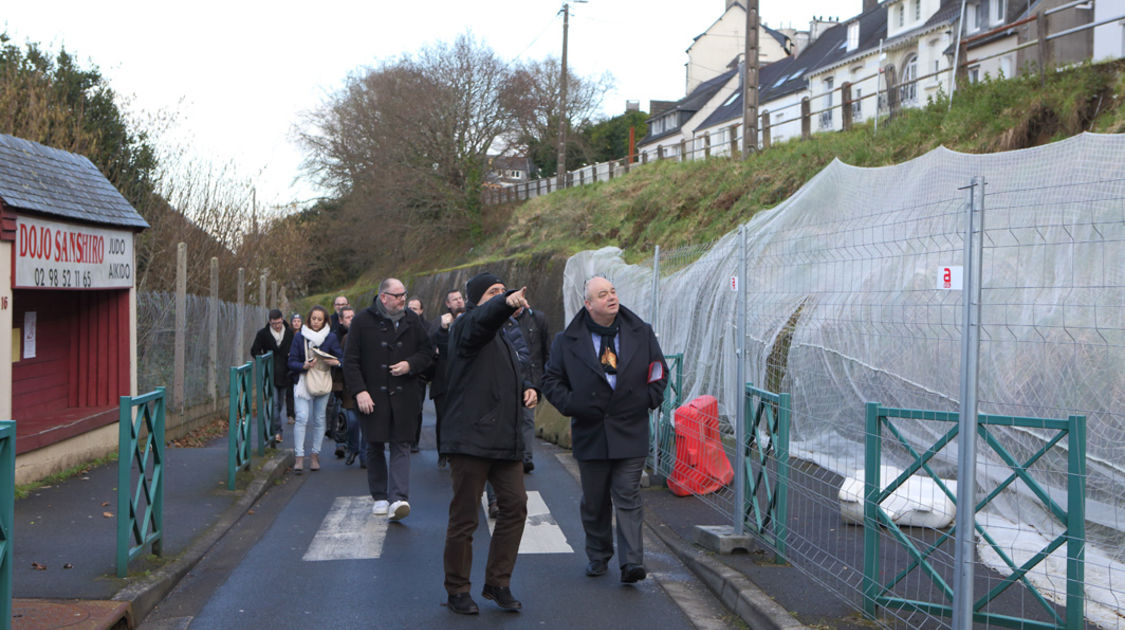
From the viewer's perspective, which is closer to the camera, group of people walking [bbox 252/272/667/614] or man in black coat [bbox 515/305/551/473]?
group of people walking [bbox 252/272/667/614]

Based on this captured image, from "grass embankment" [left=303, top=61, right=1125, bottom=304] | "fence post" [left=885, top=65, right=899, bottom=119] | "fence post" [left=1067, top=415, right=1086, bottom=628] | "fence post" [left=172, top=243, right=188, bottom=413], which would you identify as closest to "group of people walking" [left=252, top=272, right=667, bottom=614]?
"fence post" [left=1067, top=415, right=1086, bottom=628]

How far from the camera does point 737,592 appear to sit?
570 centimetres

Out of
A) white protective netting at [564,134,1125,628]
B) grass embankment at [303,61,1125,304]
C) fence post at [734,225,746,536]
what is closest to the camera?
white protective netting at [564,134,1125,628]

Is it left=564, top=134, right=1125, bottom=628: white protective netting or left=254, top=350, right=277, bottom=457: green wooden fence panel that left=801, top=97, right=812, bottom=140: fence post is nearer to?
left=564, top=134, right=1125, bottom=628: white protective netting

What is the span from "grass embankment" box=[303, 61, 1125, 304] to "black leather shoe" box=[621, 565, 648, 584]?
8805mm

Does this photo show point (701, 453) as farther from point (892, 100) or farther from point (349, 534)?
point (892, 100)

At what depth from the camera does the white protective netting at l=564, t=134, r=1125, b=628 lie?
5.54m

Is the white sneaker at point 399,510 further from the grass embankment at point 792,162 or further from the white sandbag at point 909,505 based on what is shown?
the grass embankment at point 792,162

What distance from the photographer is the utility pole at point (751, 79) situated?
20375 millimetres

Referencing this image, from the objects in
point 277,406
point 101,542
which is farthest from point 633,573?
point 277,406

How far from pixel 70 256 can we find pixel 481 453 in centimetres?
685

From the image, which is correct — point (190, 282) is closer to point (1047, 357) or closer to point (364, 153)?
point (1047, 357)

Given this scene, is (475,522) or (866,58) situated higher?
(866,58)

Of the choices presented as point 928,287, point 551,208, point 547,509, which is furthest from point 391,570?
point 551,208
